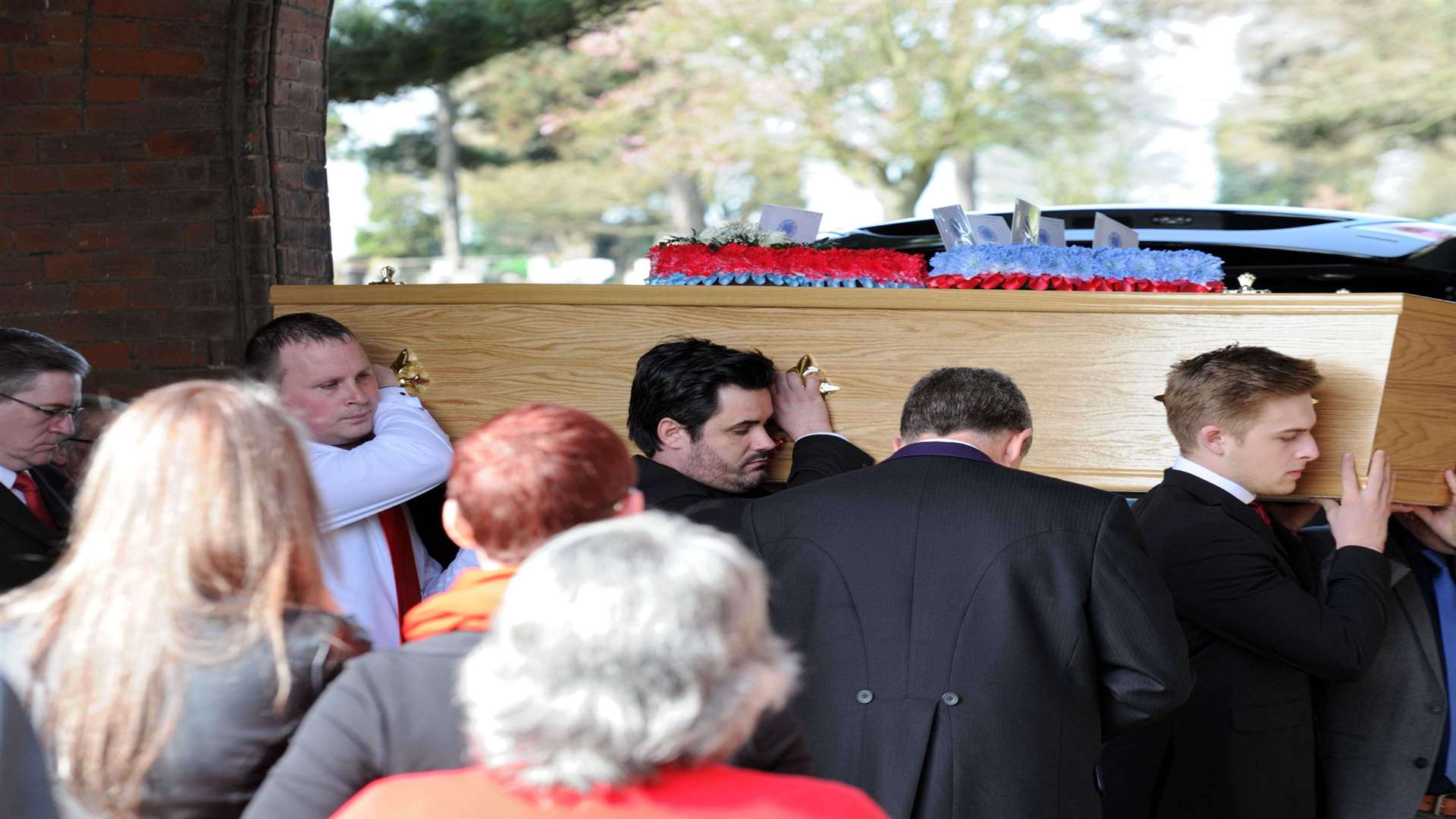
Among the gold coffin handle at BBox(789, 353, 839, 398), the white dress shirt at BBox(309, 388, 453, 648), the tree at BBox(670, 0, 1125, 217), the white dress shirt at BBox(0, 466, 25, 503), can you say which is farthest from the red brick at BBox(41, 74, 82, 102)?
the tree at BBox(670, 0, 1125, 217)

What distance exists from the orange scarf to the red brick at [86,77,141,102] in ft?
10.8

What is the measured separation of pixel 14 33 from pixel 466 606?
11.7ft

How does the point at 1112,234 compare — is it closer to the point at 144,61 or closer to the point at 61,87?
the point at 144,61

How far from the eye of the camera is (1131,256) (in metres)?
3.35

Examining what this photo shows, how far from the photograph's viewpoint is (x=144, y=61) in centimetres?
440

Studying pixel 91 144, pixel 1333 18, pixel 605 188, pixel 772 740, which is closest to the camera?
pixel 772 740

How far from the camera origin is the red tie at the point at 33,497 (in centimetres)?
299

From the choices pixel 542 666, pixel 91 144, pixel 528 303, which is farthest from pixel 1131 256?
pixel 91 144

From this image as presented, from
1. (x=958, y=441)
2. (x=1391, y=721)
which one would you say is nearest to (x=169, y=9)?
(x=958, y=441)

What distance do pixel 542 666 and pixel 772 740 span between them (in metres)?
0.44

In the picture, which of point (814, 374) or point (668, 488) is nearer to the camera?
point (668, 488)

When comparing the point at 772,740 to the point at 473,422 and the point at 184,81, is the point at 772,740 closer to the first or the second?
the point at 473,422

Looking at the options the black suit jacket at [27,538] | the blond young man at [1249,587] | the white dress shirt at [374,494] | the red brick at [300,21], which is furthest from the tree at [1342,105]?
the black suit jacket at [27,538]

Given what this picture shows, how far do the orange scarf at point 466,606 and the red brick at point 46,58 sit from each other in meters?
3.40
